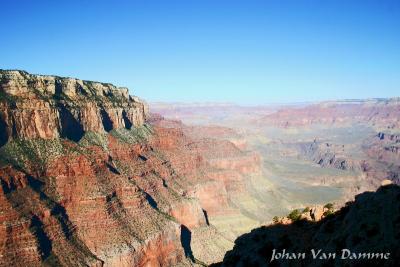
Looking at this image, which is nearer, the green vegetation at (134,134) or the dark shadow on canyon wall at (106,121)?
the dark shadow on canyon wall at (106,121)

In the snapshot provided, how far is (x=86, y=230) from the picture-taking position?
87.2 meters

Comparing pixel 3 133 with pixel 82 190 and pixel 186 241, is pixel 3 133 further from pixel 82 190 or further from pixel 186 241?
pixel 186 241

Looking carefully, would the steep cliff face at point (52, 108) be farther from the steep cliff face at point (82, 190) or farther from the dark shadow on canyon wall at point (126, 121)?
the dark shadow on canyon wall at point (126, 121)

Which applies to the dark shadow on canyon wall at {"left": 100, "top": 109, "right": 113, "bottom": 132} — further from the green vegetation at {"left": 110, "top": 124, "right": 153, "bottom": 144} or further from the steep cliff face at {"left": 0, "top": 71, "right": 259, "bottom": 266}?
the green vegetation at {"left": 110, "top": 124, "right": 153, "bottom": 144}

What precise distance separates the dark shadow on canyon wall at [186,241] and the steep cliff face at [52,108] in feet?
116

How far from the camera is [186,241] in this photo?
11794 cm

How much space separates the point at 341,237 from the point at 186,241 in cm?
9061

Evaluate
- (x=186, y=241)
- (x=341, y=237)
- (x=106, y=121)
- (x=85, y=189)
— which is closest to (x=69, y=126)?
(x=85, y=189)

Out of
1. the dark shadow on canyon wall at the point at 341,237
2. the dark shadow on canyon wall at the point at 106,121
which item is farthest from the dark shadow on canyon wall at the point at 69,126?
the dark shadow on canyon wall at the point at 341,237

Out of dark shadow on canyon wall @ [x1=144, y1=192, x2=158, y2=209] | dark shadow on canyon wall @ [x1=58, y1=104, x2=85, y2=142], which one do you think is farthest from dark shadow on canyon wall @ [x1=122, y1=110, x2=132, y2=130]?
dark shadow on canyon wall @ [x1=144, y1=192, x2=158, y2=209]

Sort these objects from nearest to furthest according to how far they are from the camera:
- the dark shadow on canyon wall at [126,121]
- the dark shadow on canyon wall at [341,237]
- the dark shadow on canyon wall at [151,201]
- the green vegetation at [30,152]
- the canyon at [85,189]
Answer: the dark shadow on canyon wall at [341,237]
the canyon at [85,189]
the green vegetation at [30,152]
the dark shadow on canyon wall at [151,201]
the dark shadow on canyon wall at [126,121]

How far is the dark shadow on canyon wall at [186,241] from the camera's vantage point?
11116 centimetres

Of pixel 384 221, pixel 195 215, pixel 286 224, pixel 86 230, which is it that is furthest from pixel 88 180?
pixel 384 221

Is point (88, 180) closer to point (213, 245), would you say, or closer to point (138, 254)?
point (138, 254)
